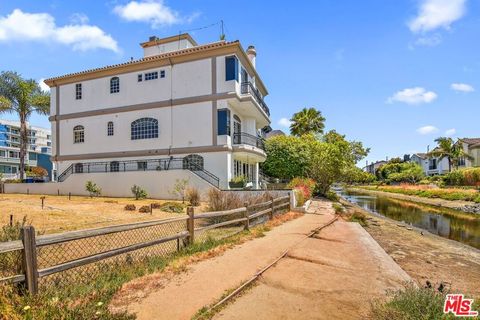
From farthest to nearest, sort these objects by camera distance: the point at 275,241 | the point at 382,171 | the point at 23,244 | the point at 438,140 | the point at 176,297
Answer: the point at 382,171
the point at 438,140
the point at 275,241
the point at 176,297
the point at 23,244

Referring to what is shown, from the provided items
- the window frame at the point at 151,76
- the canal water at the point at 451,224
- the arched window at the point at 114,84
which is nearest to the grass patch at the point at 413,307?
the canal water at the point at 451,224

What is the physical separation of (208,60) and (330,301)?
2212cm

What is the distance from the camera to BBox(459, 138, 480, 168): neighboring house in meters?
57.7

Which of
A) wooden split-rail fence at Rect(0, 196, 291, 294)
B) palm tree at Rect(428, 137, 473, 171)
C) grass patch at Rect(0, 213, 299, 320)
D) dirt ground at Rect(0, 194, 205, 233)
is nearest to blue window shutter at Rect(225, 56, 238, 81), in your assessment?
dirt ground at Rect(0, 194, 205, 233)

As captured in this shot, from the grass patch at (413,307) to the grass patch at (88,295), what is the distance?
3.74m

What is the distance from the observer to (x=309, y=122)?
50594 millimetres

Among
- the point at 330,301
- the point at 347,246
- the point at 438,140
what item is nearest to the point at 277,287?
the point at 330,301

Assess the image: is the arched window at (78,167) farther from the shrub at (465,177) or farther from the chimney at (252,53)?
the shrub at (465,177)

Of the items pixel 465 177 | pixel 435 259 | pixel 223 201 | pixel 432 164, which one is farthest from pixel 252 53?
pixel 432 164

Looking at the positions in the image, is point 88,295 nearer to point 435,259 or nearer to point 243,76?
point 435,259

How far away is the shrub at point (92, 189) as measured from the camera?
24078 mm

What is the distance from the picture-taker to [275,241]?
33.6ft

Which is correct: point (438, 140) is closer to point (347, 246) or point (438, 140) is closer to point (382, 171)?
point (382, 171)

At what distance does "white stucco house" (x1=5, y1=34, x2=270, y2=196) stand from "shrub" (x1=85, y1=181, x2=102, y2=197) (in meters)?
0.64
